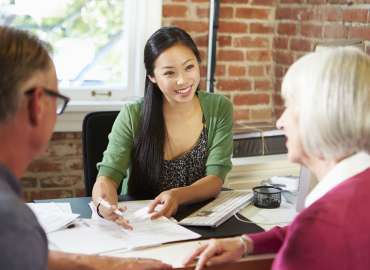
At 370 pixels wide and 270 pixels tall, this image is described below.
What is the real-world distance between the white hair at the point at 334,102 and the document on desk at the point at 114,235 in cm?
58

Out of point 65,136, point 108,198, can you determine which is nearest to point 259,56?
point 65,136

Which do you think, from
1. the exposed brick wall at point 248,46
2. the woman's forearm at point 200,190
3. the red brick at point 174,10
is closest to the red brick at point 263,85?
the exposed brick wall at point 248,46

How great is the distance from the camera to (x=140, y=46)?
3104 mm

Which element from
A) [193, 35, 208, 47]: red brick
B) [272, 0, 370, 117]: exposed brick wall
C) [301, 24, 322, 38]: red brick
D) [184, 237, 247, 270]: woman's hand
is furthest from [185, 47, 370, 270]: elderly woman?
[193, 35, 208, 47]: red brick

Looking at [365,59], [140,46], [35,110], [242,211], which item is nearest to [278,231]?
[242,211]

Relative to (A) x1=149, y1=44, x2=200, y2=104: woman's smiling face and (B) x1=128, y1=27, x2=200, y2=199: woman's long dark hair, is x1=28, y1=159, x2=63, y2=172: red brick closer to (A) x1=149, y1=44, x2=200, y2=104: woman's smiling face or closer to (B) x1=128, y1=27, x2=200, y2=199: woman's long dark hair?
(B) x1=128, y1=27, x2=200, y2=199: woman's long dark hair

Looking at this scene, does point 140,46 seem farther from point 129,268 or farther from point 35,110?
point 35,110

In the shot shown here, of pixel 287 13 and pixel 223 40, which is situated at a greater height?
pixel 287 13

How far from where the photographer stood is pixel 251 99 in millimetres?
3385

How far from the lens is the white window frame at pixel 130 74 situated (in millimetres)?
2955

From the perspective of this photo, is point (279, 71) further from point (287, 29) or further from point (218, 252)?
point (218, 252)

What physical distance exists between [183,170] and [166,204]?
0.35 meters

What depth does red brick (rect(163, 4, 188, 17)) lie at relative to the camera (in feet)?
10.0

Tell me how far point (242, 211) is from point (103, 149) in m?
0.69
